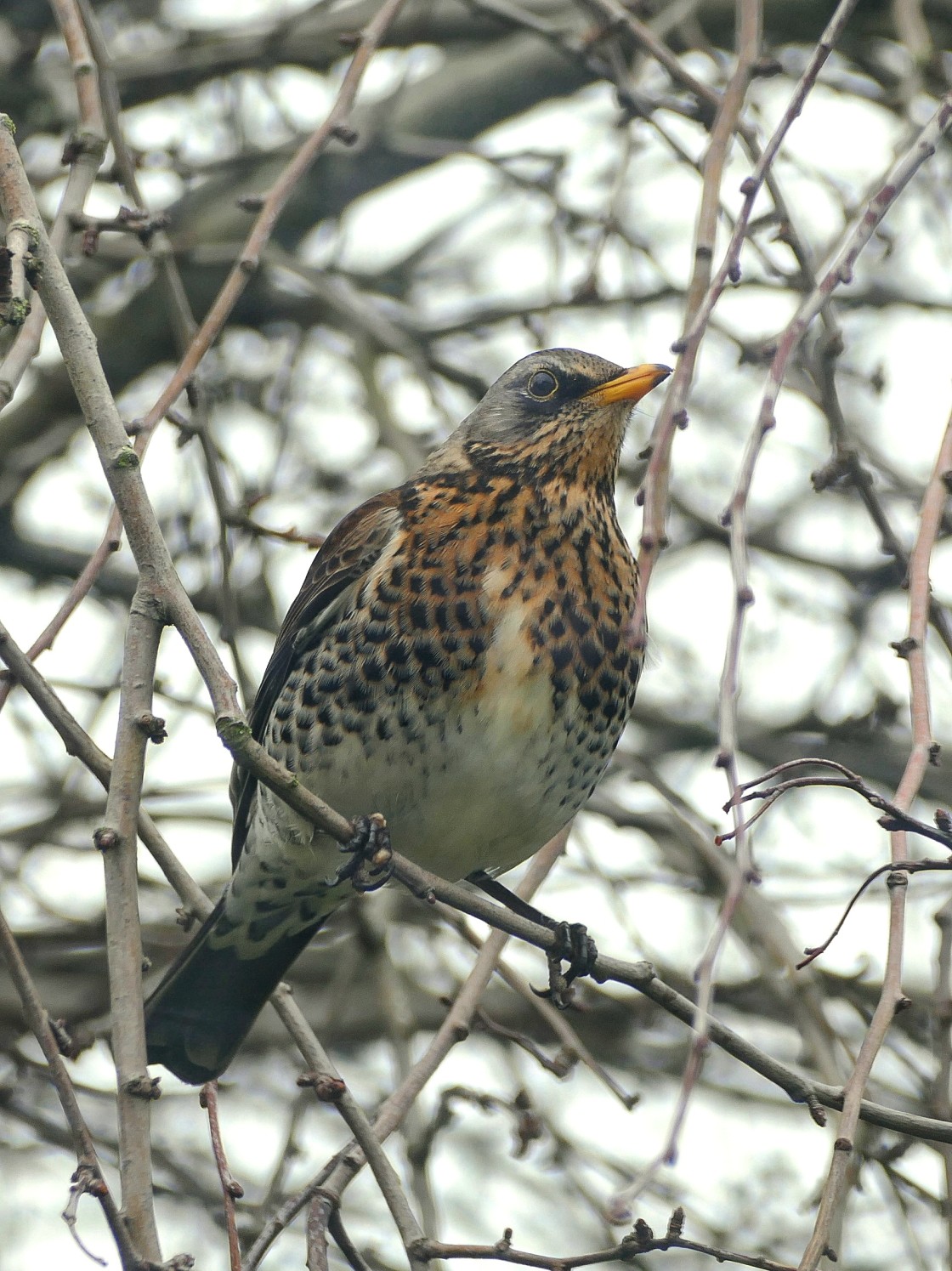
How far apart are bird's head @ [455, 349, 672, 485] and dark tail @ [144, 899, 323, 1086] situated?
153cm

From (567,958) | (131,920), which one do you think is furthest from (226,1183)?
(567,958)

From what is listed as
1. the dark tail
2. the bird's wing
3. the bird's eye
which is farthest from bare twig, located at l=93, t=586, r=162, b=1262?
the bird's eye

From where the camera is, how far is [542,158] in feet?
18.9

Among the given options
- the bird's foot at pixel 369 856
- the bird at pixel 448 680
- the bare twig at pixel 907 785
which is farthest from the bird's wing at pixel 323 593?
the bare twig at pixel 907 785

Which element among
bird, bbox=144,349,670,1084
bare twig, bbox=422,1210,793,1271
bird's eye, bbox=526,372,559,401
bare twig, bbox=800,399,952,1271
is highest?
bird's eye, bbox=526,372,559,401

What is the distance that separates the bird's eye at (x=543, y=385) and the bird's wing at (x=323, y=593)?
53cm

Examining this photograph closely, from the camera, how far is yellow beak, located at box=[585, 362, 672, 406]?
4438 millimetres

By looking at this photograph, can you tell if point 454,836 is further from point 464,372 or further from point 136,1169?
point 464,372

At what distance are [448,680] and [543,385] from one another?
113cm

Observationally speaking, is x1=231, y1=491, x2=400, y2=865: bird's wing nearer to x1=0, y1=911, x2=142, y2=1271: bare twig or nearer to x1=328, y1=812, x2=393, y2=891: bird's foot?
x1=328, y1=812, x2=393, y2=891: bird's foot

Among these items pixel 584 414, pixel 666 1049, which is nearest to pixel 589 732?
pixel 584 414

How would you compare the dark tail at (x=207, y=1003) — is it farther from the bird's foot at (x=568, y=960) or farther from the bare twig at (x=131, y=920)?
the bare twig at (x=131, y=920)

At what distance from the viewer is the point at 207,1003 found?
4.73m

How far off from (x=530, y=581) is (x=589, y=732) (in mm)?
438
